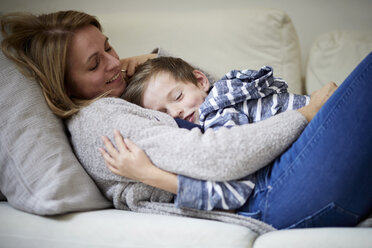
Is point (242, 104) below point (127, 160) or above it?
above

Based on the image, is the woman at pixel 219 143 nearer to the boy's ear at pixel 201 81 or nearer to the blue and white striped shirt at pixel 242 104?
the blue and white striped shirt at pixel 242 104

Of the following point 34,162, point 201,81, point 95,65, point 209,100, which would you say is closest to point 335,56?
point 201,81

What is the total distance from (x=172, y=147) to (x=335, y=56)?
3.84 feet

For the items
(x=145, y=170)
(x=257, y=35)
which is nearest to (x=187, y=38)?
(x=257, y=35)

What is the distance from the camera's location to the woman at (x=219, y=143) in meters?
0.79

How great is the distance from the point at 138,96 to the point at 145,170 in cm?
41

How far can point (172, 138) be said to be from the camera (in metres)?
0.86

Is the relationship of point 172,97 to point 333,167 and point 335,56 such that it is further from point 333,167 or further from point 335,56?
point 335,56

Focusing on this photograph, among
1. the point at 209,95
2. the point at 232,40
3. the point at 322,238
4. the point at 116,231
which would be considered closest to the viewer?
the point at 322,238

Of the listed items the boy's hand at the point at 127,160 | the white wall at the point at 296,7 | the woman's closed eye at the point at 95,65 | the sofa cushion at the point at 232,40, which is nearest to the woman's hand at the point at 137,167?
the boy's hand at the point at 127,160

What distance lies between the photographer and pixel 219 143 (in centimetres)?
83

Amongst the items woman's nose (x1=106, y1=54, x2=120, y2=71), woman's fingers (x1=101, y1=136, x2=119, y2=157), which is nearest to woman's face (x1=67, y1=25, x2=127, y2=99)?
woman's nose (x1=106, y1=54, x2=120, y2=71)

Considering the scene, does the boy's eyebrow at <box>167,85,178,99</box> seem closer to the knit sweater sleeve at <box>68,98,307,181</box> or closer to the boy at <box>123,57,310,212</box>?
the boy at <box>123,57,310,212</box>

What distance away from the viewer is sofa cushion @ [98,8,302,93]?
164cm
